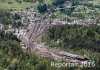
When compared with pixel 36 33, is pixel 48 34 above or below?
above

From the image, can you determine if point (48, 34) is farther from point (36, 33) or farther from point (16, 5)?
point (16, 5)

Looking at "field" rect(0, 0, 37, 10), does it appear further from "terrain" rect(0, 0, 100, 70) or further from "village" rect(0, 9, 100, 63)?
"village" rect(0, 9, 100, 63)

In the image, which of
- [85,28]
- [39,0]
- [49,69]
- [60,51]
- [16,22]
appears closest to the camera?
[49,69]

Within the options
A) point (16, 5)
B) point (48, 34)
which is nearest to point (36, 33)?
point (48, 34)

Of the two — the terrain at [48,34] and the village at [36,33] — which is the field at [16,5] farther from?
the village at [36,33]

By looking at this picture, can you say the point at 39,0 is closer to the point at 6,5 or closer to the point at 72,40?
the point at 6,5

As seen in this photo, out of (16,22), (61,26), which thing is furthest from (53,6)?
(61,26)

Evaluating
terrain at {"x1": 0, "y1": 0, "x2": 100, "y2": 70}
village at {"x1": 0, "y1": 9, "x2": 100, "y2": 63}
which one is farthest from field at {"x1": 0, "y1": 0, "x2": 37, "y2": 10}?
village at {"x1": 0, "y1": 9, "x2": 100, "y2": 63}

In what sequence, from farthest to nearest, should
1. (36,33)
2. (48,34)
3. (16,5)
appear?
(16,5) < (36,33) < (48,34)
